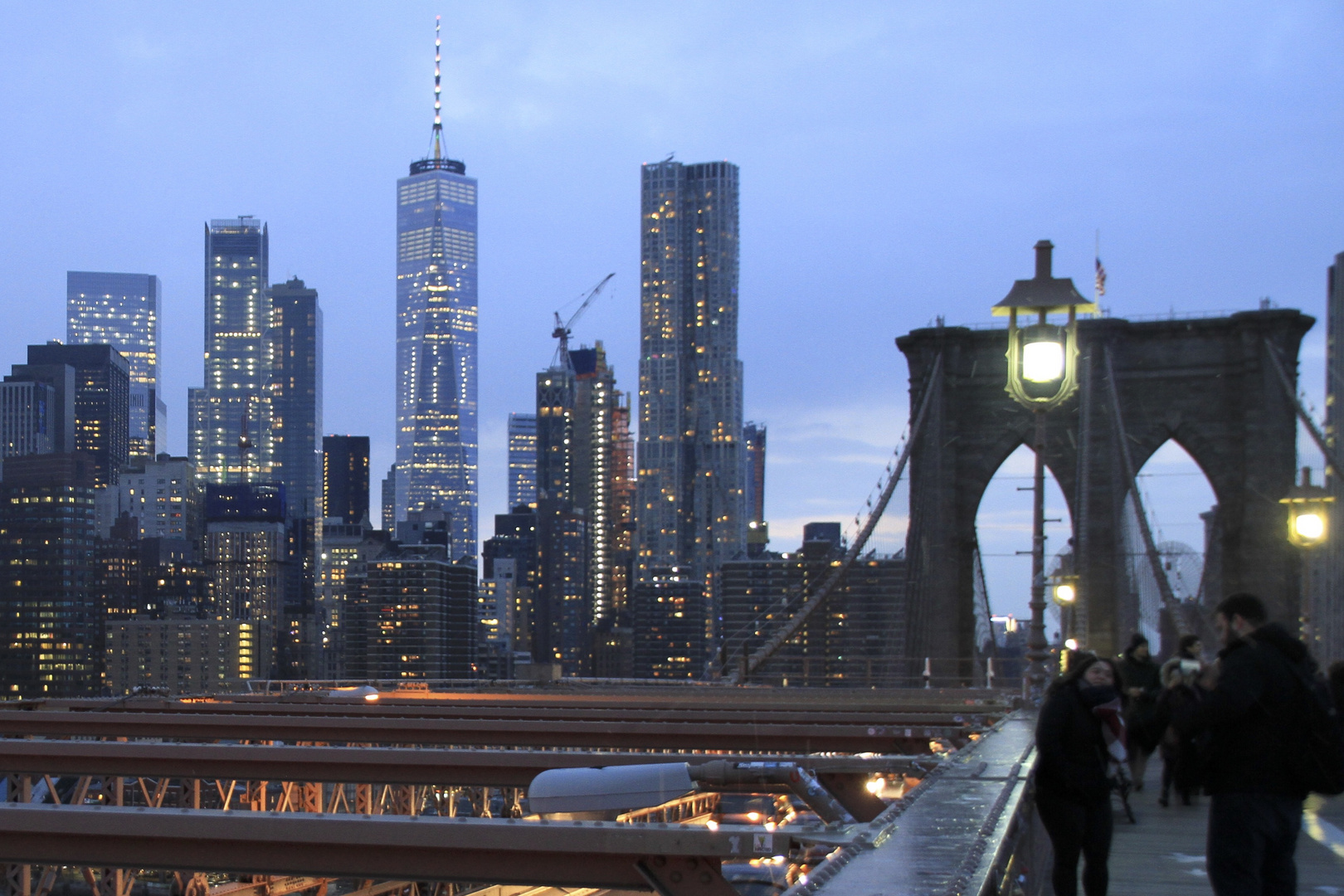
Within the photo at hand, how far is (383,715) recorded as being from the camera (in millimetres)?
17859

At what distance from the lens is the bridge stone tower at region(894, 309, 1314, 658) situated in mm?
40781

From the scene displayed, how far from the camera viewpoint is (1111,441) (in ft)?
146

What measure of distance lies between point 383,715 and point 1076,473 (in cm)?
3375

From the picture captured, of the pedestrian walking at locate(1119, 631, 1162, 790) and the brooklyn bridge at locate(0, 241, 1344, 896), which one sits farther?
the pedestrian walking at locate(1119, 631, 1162, 790)

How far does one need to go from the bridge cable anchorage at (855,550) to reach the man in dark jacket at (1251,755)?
33158mm

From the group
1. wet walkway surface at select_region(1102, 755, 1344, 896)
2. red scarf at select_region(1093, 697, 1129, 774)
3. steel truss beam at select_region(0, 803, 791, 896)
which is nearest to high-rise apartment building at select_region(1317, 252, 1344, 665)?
wet walkway surface at select_region(1102, 755, 1344, 896)

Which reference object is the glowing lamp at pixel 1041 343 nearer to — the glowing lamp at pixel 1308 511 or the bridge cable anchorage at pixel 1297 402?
the glowing lamp at pixel 1308 511

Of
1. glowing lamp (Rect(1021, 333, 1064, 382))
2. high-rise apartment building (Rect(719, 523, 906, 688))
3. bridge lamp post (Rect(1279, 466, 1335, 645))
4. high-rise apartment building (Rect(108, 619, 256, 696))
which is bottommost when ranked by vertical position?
high-rise apartment building (Rect(108, 619, 256, 696))

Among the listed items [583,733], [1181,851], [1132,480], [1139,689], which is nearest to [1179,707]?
[1181,851]

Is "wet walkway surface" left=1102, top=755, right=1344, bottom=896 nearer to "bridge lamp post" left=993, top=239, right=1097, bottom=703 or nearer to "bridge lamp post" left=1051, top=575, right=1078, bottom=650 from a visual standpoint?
"bridge lamp post" left=993, top=239, right=1097, bottom=703

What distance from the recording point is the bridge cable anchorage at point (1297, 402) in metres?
39.8

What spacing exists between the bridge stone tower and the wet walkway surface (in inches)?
1050

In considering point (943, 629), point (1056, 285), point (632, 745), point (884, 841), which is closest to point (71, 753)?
point (632, 745)

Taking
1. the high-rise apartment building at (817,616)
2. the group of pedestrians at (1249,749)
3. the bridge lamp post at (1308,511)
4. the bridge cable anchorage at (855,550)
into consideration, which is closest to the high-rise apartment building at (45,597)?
the high-rise apartment building at (817,616)
